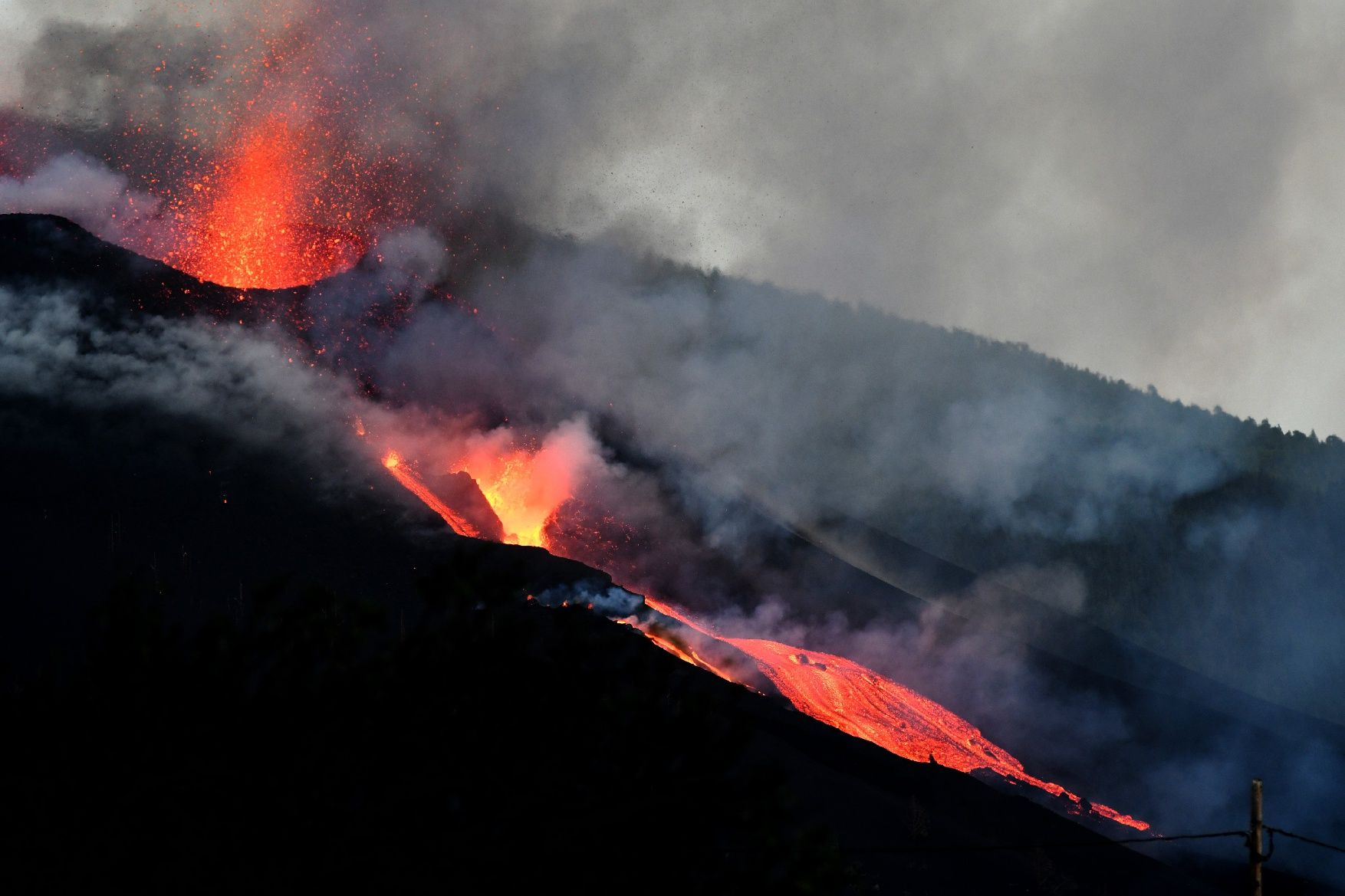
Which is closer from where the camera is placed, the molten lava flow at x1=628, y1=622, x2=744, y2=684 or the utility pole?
the utility pole

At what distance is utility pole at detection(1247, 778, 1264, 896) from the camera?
38.8 ft

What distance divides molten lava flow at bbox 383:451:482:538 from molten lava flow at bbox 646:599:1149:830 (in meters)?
8.11

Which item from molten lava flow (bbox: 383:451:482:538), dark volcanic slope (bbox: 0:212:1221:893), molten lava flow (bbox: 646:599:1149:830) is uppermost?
molten lava flow (bbox: 383:451:482:538)

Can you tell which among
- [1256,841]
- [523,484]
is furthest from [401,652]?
[523,484]

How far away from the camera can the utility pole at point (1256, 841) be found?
11820mm

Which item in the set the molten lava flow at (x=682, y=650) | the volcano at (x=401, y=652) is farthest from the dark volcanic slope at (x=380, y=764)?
the molten lava flow at (x=682, y=650)

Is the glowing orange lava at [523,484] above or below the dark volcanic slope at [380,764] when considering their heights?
above

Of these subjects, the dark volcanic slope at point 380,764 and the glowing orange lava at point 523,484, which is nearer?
the dark volcanic slope at point 380,764

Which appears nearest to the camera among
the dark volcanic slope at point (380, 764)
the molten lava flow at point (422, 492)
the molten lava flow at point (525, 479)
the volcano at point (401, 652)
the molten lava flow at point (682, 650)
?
the dark volcanic slope at point (380, 764)

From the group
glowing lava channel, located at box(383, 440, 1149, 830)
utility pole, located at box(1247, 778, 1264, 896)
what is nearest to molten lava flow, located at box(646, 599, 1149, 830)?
glowing lava channel, located at box(383, 440, 1149, 830)

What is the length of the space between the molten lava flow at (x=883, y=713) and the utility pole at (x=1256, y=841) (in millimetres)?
25982

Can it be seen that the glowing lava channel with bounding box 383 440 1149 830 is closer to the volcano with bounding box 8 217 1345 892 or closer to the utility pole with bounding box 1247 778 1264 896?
the volcano with bounding box 8 217 1345 892

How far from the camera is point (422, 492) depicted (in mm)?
48250

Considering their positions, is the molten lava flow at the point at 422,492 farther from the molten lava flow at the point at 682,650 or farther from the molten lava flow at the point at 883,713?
the molten lava flow at the point at 682,650
